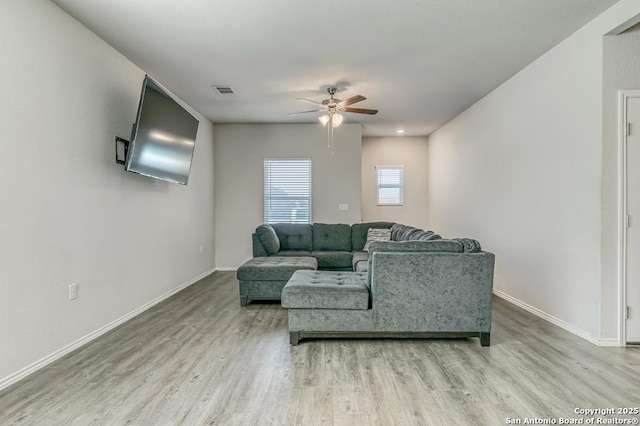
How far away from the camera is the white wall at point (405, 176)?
25.4ft

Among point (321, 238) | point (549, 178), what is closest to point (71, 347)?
point (321, 238)

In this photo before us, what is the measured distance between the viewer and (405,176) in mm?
7750

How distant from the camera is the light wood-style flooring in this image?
1871 mm

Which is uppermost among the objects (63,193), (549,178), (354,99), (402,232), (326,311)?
(354,99)

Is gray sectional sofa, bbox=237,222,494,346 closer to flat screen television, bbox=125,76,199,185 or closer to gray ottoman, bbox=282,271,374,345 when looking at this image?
gray ottoman, bbox=282,271,374,345

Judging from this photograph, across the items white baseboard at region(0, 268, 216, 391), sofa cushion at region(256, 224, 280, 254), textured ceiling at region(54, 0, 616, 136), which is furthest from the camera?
sofa cushion at region(256, 224, 280, 254)

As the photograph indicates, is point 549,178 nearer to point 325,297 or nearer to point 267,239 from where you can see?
point 325,297

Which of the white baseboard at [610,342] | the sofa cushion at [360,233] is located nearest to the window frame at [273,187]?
the sofa cushion at [360,233]

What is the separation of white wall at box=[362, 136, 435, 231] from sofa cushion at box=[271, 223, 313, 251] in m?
2.48

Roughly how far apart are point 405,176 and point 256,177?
3434 millimetres

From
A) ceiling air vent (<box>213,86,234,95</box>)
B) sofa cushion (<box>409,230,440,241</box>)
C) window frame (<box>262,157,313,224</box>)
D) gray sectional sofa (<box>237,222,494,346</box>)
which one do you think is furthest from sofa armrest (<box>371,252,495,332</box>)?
window frame (<box>262,157,313,224</box>)

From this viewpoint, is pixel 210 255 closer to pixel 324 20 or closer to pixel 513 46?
pixel 324 20

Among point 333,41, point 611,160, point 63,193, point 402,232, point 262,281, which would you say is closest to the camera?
point 63,193

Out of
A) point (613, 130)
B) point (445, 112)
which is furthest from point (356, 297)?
point (445, 112)
